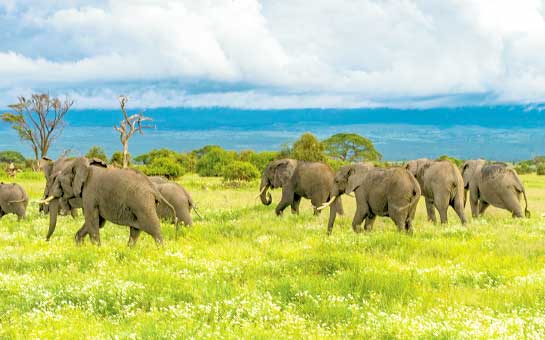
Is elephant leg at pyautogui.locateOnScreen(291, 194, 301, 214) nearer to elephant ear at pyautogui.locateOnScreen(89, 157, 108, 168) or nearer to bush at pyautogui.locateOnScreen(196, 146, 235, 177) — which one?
elephant ear at pyautogui.locateOnScreen(89, 157, 108, 168)

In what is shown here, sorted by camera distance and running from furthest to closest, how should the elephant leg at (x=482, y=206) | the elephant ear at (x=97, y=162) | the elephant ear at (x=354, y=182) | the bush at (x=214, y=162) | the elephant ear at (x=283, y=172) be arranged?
the bush at (x=214, y=162) → the elephant ear at (x=283, y=172) → the elephant leg at (x=482, y=206) → the elephant ear at (x=354, y=182) → the elephant ear at (x=97, y=162)

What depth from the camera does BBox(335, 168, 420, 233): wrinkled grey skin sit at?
566 inches

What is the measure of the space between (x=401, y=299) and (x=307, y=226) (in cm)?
836

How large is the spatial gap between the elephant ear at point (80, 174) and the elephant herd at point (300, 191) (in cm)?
2

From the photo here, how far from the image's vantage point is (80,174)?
43.6 feet

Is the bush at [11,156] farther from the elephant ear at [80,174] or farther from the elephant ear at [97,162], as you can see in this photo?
the elephant ear at [80,174]

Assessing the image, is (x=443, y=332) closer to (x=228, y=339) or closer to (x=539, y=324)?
(x=539, y=324)

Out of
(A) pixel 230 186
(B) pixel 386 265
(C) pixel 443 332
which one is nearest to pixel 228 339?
(C) pixel 443 332

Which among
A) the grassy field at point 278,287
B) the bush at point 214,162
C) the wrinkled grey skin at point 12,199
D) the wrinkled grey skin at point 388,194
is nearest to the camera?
the grassy field at point 278,287

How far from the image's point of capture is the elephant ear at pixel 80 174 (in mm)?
13220

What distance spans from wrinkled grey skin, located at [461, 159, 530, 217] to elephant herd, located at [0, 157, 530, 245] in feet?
0.11

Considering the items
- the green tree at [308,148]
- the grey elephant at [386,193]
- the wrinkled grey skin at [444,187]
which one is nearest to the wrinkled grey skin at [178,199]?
the grey elephant at [386,193]

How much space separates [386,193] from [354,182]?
47.6 inches

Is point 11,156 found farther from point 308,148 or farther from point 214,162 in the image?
point 308,148
